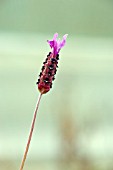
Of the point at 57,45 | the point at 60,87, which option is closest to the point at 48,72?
the point at 57,45

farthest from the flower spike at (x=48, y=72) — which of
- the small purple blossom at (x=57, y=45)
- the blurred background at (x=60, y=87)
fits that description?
the blurred background at (x=60, y=87)

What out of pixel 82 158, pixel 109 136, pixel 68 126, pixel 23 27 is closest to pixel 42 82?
pixel 82 158

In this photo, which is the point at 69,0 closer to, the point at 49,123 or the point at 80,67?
the point at 80,67

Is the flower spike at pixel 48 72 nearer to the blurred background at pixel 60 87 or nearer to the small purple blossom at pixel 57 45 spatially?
the small purple blossom at pixel 57 45

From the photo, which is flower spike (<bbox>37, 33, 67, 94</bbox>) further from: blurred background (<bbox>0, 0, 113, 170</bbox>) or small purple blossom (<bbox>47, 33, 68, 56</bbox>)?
blurred background (<bbox>0, 0, 113, 170</bbox>)

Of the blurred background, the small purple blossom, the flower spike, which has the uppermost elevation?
the blurred background

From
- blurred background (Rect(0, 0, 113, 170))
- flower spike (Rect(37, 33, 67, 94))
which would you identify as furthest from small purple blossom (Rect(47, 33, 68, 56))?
blurred background (Rect(0, 0, 113, 170))

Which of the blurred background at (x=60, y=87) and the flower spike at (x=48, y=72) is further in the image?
the blurred background at (x=60, y=87)

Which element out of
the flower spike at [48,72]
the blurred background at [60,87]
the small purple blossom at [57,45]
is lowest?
the flower spike at [48,72]
